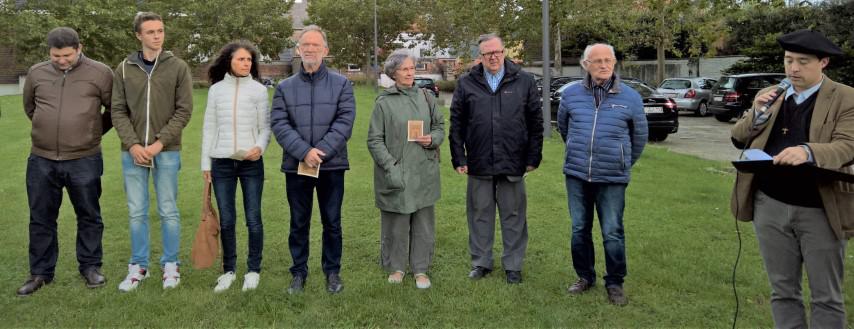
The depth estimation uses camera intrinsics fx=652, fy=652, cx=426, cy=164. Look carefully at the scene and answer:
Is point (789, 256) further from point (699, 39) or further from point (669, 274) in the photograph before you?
point (699, 39)

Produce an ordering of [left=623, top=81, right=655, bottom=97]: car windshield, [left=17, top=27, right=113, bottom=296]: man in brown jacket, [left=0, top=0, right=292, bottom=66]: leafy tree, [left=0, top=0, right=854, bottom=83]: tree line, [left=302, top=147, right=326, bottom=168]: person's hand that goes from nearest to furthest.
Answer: [left=302, top=147, right=326, bottom=168]: person's hand, [left=17, top=27, right=113, bottom=296]: man in brown jacket, [left=623, top=81, right=655, bottom=97]: car windshield, [left=0, top=0, right=854, bottom=83]: tree line, [left=0, top=0, right=292, bottom=66]: leafy tree

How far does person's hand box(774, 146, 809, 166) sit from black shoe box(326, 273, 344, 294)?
2.92 metres

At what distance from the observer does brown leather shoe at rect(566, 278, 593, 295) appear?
4.65m

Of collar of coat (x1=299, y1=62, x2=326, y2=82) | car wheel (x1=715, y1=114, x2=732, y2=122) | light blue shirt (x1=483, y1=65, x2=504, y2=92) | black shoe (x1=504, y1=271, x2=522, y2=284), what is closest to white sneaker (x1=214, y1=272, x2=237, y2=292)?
collar of coat (x1=299, y1=62, x2=326, y2=82)

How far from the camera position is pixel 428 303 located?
4.48 meters

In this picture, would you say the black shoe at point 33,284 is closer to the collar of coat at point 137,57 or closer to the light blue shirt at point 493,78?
the collar of coat at point 137,57

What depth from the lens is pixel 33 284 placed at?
15.3ft

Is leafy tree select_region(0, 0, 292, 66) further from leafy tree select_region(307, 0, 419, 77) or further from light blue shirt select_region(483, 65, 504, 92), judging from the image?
light blue shirt select_region(483, 65, 504, 92)

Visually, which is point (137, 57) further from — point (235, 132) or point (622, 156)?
point (622, 156)

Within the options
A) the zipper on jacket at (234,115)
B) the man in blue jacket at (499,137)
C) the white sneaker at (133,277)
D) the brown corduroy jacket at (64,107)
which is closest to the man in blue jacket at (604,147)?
the man in blue jacket at (499,137)

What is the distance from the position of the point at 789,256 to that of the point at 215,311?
134 inches

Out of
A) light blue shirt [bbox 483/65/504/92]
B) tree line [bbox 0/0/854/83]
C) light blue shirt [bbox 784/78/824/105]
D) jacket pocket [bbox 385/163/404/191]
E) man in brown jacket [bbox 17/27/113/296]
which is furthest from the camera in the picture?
tree line [bbox 0/0/854/83]

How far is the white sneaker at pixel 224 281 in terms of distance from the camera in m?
4.66

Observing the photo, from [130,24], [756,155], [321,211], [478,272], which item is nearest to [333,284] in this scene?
[321,211]
